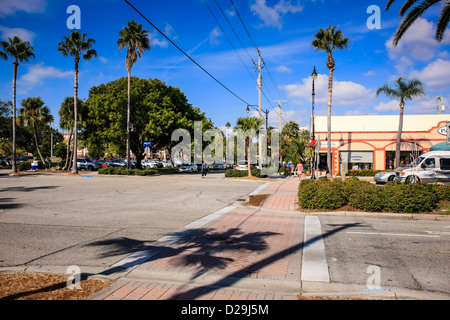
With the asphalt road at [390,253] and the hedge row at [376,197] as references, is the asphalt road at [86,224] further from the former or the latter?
the asphalt road at [390,253]

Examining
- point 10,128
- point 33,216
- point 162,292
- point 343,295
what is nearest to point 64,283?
point 162,292

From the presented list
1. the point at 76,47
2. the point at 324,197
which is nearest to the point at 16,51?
the point at 76,47

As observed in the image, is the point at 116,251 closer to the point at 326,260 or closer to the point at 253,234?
the point at 253,234

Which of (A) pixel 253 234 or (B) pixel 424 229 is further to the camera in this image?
(B) pixel 424 229

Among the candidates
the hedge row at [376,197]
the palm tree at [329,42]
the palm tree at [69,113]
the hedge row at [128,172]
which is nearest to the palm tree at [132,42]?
the hedge row at [128,172]

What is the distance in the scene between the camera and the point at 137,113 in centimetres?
3766

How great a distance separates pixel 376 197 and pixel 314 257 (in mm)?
6099

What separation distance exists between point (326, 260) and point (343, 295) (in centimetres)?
156

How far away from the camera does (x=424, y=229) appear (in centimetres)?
869

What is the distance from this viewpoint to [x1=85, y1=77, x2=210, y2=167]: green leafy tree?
3616 cm

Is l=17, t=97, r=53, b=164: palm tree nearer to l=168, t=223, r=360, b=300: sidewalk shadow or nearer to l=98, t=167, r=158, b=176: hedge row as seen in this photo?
l=98, t=167, r=158, b=176: hedge row

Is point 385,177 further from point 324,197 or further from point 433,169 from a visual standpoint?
point 324,197

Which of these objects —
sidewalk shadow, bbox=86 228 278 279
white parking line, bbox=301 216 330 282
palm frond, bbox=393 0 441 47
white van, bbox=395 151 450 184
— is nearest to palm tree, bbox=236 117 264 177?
white van, bbox=395 151 450 184

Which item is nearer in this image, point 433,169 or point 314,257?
point 314,257
